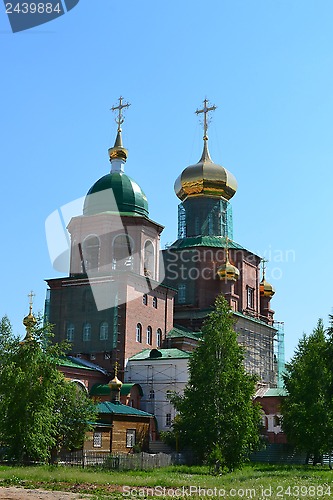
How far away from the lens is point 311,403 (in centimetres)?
3381

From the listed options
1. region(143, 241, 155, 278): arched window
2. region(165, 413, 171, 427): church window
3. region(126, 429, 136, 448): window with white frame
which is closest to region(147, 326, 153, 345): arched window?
region(143, 241, 155, 278): arched window

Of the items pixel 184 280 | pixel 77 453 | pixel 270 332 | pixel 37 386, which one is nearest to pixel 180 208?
pixel 184 280

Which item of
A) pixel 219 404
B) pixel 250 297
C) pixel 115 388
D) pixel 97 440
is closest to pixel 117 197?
pixel 115 388

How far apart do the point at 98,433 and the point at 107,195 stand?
18.4 m

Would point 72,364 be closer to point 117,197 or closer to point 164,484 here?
point 117,197

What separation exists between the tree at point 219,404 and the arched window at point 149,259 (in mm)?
16379

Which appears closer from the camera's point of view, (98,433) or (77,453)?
(77,453)

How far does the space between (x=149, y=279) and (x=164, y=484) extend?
79.8 feet

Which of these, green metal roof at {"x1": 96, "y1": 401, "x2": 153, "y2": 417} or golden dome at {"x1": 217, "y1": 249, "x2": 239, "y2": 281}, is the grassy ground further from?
golden dome at {"x1": 217, "y1": 249, "x2": 239, "y2": 281}

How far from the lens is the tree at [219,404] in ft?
91.5

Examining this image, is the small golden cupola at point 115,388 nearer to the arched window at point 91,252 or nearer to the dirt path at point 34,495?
the arched window at point 91,252

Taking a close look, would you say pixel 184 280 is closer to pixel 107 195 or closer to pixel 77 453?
pixel 107 195

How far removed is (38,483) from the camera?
67.2 feet

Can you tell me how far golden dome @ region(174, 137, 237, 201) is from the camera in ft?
175
